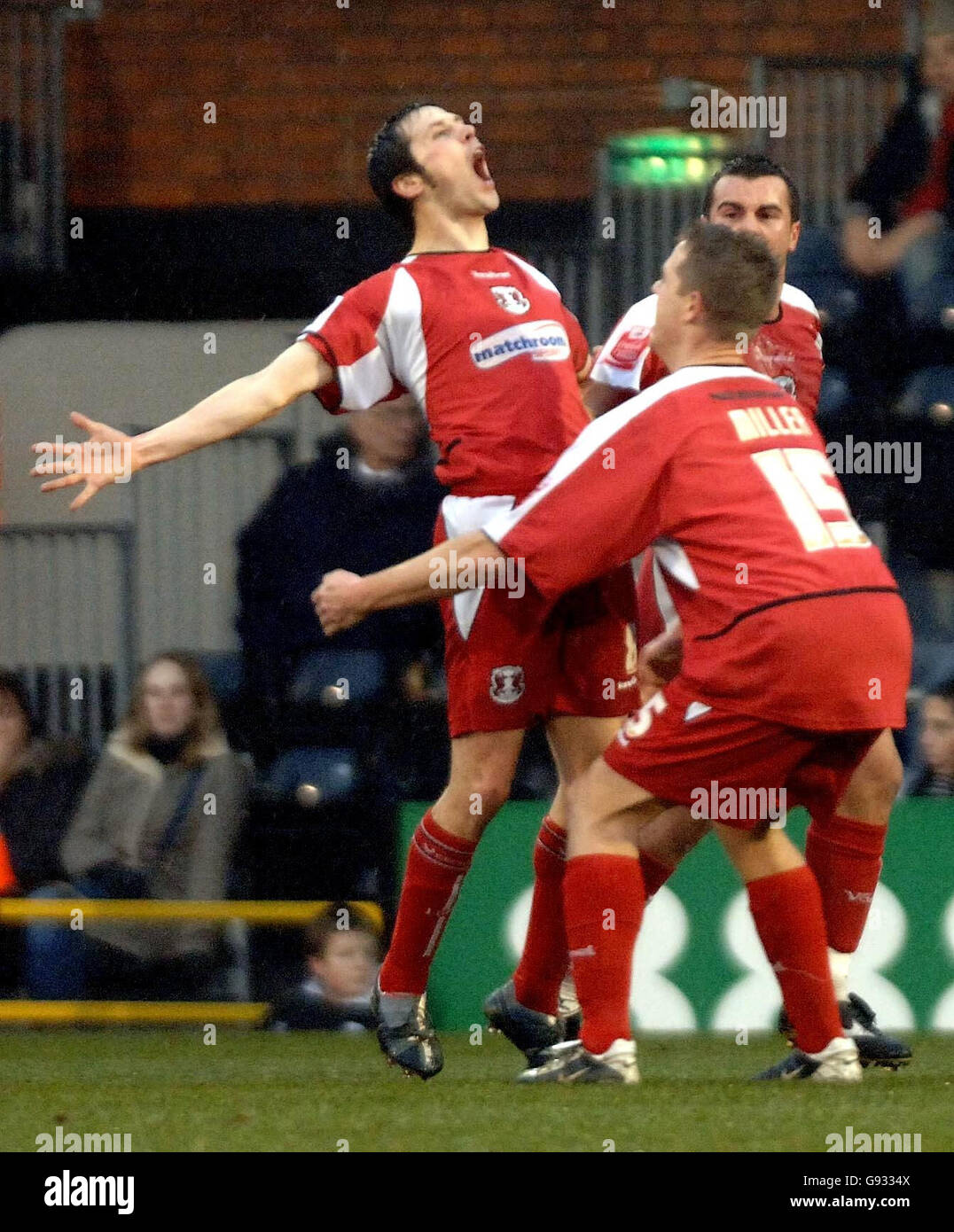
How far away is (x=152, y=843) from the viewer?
7340 mm

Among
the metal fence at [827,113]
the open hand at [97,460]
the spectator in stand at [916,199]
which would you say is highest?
the metal fence at [827,113]

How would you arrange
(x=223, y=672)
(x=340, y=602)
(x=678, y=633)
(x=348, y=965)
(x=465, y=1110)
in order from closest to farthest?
(x=465, y=1110), (x=340, y=602), (x=678, y=633), (x=348, y=965), (x=223, y=672)

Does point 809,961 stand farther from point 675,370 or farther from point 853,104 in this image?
point 853,104

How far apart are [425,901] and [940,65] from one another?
13.1ft

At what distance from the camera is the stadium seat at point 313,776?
7.43 m

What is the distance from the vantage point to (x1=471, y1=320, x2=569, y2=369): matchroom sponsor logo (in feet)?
16.6

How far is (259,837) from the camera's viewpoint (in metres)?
7.40

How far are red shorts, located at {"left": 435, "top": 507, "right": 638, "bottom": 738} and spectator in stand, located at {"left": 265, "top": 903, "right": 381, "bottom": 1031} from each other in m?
2.04

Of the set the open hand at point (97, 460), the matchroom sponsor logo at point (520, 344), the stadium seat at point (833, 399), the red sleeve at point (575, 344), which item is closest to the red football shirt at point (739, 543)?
the matchroom sponsor logo at point (520, 344)

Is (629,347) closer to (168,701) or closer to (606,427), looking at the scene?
(606,427)

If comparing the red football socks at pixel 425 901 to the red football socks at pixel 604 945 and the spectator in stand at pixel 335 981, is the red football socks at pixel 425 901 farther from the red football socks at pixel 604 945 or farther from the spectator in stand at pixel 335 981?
the spectator in stand at pixel 335 981

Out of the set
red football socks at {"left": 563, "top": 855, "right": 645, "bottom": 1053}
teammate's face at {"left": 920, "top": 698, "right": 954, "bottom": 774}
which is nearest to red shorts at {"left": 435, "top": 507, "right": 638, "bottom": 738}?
red football socks at {"left": 563, "top": 855, "right": 645, "bottom": 1053}

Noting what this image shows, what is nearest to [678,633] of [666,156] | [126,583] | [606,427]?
[606,427]

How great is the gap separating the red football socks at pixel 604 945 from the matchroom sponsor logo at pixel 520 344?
1.19m
